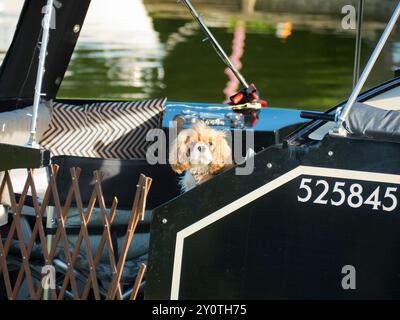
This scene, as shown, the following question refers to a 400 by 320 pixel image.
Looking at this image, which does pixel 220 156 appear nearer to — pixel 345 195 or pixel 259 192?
pixel 259 192

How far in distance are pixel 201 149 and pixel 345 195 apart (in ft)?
2.82

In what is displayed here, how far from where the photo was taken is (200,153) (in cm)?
398

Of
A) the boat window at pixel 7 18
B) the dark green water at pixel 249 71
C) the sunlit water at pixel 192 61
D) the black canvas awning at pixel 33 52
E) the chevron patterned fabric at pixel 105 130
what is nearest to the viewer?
the black canvas awning at pixel 33 52

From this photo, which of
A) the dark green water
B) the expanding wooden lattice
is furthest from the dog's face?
the dark green water

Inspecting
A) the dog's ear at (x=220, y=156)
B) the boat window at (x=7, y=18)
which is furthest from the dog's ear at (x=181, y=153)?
the boat window at (x=7, y=18)

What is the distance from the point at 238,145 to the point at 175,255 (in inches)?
41.3

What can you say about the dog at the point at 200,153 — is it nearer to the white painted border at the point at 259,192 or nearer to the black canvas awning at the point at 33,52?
the white painted border at the point at 259,192

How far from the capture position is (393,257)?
3.35 metres

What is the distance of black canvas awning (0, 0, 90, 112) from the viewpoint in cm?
496

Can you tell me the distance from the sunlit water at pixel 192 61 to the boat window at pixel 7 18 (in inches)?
0.9

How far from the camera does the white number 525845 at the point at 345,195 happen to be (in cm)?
331

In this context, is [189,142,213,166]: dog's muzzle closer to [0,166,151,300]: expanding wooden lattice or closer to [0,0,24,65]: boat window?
[0,166,151,300]: expanding wooden lattice
